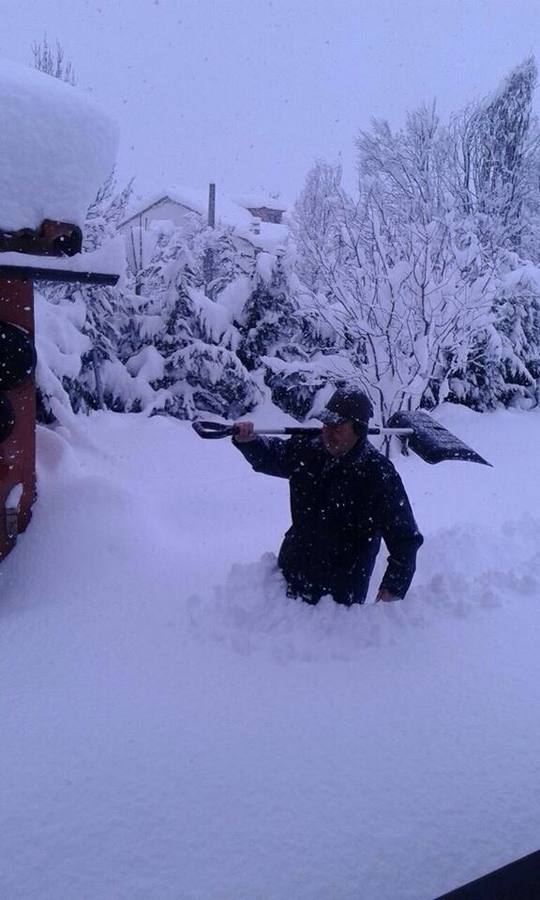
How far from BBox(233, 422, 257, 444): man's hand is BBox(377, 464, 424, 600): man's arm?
660 millimetres

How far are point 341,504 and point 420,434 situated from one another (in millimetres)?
848

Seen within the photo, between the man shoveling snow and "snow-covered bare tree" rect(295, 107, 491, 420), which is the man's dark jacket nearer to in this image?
the man shoveling snow

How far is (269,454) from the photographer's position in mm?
3207

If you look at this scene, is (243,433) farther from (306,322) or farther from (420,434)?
(306,322)

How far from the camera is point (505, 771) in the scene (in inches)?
87.0

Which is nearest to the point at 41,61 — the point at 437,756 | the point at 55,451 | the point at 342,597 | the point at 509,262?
the point at 509,262

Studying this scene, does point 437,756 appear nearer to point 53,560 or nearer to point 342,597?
point 342,597

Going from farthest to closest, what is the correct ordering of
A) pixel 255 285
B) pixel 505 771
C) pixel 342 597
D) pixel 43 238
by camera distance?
pixel 255 285 → pixel 342 597 → pixel 43 238 → pixel 505 771

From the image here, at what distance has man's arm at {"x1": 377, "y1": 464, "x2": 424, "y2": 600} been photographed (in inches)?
120

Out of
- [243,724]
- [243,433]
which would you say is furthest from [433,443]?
[243,724]

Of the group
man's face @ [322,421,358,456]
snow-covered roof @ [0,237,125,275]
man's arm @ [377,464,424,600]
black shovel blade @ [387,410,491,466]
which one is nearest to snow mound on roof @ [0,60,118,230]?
snow-covered roof @ [0,237,125,275]

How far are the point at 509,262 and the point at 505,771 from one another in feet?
44.5

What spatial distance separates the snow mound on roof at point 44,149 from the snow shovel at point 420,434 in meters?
1.20

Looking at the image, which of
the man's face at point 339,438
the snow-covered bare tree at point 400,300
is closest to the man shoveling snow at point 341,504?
the man's face at point 339,438
